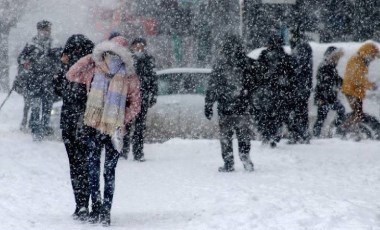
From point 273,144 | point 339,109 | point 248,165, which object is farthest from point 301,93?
point 248,165

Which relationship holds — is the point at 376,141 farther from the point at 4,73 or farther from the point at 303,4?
the point at 4,73

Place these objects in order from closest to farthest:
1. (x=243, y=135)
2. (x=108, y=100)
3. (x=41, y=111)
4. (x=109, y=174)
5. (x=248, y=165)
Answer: (x=108, y=100) < (x=109, y=174) < (x=243, y=135) < (x=248, y=165) < (x=41, y=111)

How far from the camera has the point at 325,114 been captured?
14.5 meters

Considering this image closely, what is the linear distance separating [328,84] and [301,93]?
0.64m

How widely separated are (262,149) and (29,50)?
4.25 meters

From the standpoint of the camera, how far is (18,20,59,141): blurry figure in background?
1381 centimetres

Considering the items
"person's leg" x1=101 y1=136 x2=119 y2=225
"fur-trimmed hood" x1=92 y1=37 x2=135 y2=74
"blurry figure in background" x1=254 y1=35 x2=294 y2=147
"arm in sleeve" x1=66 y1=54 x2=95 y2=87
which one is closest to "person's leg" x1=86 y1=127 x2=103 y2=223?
"person's leg" x1=101 y1=136 x2=119 y2=225

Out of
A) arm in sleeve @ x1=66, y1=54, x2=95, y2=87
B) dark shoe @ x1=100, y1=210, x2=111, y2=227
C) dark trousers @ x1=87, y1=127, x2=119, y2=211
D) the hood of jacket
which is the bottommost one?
dark shoe @ x1=100, y1=210, x2=111, y2=227

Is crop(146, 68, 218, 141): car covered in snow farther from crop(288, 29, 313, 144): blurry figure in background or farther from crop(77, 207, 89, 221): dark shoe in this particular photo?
crop(77, 207, 89, 221): dark shoe

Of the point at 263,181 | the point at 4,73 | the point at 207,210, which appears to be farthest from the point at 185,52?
the point at 207,210

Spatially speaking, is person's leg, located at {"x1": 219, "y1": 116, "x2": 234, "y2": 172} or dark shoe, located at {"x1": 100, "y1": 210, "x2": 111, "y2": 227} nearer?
dark shoe, located at {"x1": 100, "y1": 210, "x2": 111, "y2": 227}

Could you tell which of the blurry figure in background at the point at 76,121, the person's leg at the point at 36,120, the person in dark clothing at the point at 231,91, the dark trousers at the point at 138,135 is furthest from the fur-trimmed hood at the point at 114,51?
the person's leg at the point at 36,120

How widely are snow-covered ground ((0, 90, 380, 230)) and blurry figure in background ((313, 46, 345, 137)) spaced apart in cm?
60

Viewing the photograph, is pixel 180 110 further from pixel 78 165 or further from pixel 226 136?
pixel 78 165
